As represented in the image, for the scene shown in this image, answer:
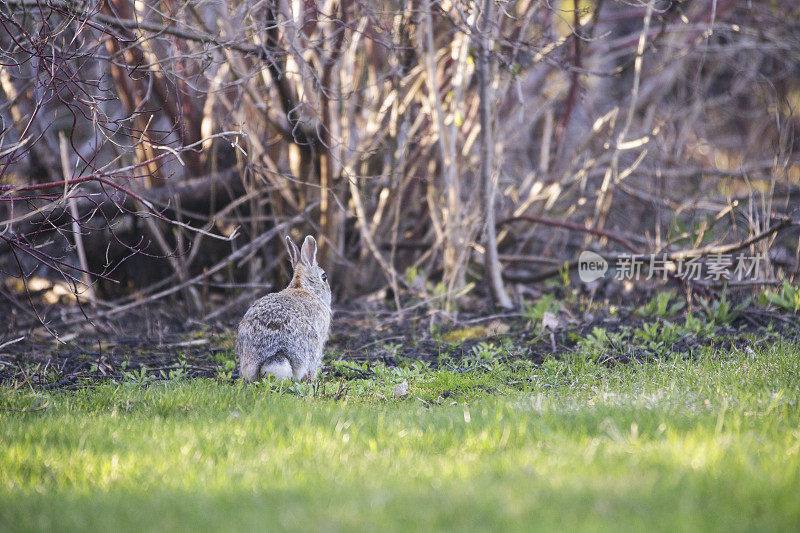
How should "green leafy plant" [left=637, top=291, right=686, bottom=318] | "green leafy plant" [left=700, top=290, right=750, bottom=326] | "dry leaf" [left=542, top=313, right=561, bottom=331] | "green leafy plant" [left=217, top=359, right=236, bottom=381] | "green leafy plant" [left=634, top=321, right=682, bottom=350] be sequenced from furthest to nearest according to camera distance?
1. "green leafy plant" [left=637, top=291, right=686, bottom=318]
2. "dry leaf" [left=542, top=313, right=561, bottom=331]
3. "green leafy plant" [left=700, top=290, right=750, bottom=326]
4. "green leafy plant" [left=634, top=321, right=682, bottom=350]
5. "green leafy plant" [left=217, top=359, right=236, bottom=381]

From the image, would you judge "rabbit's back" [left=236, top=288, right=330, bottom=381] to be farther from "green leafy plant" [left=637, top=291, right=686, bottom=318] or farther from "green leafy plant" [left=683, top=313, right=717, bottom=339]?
"green leafy plant" [left=637, top=291, right=686, bottom=318]

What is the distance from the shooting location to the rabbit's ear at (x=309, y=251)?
26.2 feet

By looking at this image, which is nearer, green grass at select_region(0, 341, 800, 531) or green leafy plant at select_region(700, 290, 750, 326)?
green grass at select_region(0, 341, 800, 531)

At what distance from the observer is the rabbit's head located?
7873mm

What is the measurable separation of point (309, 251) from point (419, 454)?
417cm

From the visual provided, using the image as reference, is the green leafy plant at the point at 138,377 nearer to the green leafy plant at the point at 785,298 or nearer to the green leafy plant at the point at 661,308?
the green leafy plant at the point at 661,308

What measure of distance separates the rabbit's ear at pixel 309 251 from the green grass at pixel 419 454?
2.07 m

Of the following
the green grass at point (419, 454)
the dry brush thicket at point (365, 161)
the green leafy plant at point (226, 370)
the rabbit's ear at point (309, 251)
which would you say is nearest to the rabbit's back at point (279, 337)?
the green leafy plant at point (226, 370)

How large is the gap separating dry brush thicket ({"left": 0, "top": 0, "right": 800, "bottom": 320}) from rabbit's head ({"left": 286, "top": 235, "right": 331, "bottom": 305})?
1.00 metres

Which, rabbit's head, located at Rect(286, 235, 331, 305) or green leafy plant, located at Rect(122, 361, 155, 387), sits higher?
rabbit's head, located at Rect(286, 235, 331, 305)

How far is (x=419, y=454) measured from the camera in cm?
432

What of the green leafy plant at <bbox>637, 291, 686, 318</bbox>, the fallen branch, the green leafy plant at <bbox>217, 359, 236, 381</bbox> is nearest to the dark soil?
the green leafy plant at <bbox>217, 359, 236, 381</bbox>

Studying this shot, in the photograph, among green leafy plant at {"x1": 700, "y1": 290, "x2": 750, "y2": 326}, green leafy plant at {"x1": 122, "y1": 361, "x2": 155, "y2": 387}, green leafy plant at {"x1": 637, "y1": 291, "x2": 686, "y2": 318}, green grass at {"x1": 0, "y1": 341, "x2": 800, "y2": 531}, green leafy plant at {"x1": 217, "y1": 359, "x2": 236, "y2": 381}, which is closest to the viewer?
green grass at {"x1": 0, "y1": 341, "x2": 800, "y2": 531}

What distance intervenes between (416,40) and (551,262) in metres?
3.75
